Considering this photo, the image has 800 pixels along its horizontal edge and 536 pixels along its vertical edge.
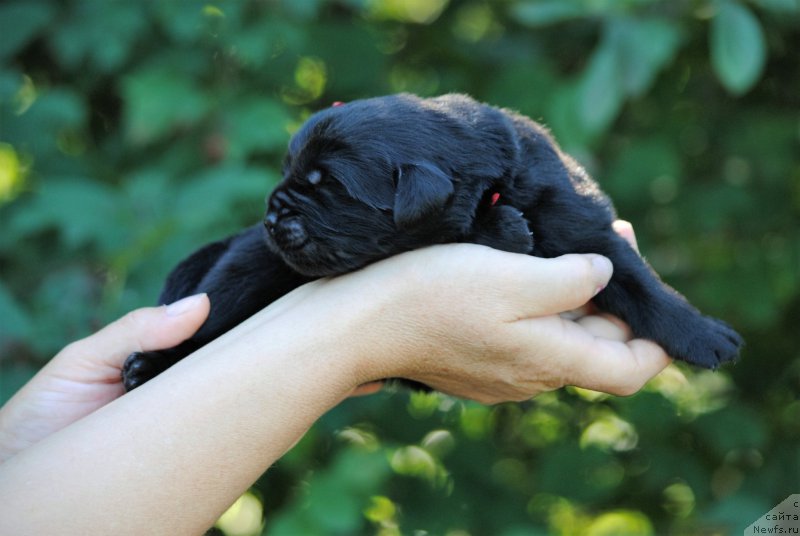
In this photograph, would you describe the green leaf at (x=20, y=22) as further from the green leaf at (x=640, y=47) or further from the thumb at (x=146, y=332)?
the green leaf at (x=640, y=47)

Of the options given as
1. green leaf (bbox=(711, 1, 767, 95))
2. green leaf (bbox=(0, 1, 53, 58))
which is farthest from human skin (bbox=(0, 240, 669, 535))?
green leaf (bbox=(0, 1, 53, 58))

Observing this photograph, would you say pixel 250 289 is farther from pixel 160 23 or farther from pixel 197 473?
pixel 160 23

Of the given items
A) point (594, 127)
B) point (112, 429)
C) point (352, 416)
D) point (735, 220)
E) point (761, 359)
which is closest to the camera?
point (112, 429)

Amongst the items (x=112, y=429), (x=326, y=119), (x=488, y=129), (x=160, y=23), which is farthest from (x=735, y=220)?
(x=112, y=429)

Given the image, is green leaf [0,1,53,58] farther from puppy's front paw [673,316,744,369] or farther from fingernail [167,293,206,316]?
puppy's front paw [673,316,744,369]

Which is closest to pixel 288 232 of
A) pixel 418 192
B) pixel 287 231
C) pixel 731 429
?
pixel 287 231

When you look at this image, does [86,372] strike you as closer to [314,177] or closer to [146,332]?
[146,332]

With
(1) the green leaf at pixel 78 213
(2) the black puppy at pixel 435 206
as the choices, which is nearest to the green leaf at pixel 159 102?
(1) the green leaf at pixel 78 213
